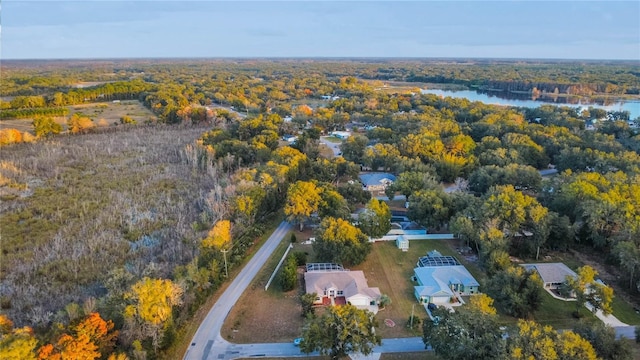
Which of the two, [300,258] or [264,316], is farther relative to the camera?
[300,258]

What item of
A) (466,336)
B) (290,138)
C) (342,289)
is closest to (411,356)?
(466,336)

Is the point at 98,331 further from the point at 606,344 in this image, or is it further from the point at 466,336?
the point at 606,344

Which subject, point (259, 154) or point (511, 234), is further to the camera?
point (259, 154)

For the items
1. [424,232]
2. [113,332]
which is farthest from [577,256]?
[113,332]

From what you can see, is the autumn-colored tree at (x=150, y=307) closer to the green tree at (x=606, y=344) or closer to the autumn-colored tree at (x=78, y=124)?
A: the green tree at (x=606, y=344)

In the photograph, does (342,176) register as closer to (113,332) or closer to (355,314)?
(355,314)

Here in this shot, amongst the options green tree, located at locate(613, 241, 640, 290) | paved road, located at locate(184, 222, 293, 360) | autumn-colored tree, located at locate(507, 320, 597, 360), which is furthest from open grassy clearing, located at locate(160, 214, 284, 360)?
green tree, located at locate(613, 241, 640, 290)

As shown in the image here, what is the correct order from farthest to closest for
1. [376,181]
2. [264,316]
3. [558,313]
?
1. [376,181]
2. [558,313]
3. [264,316]
